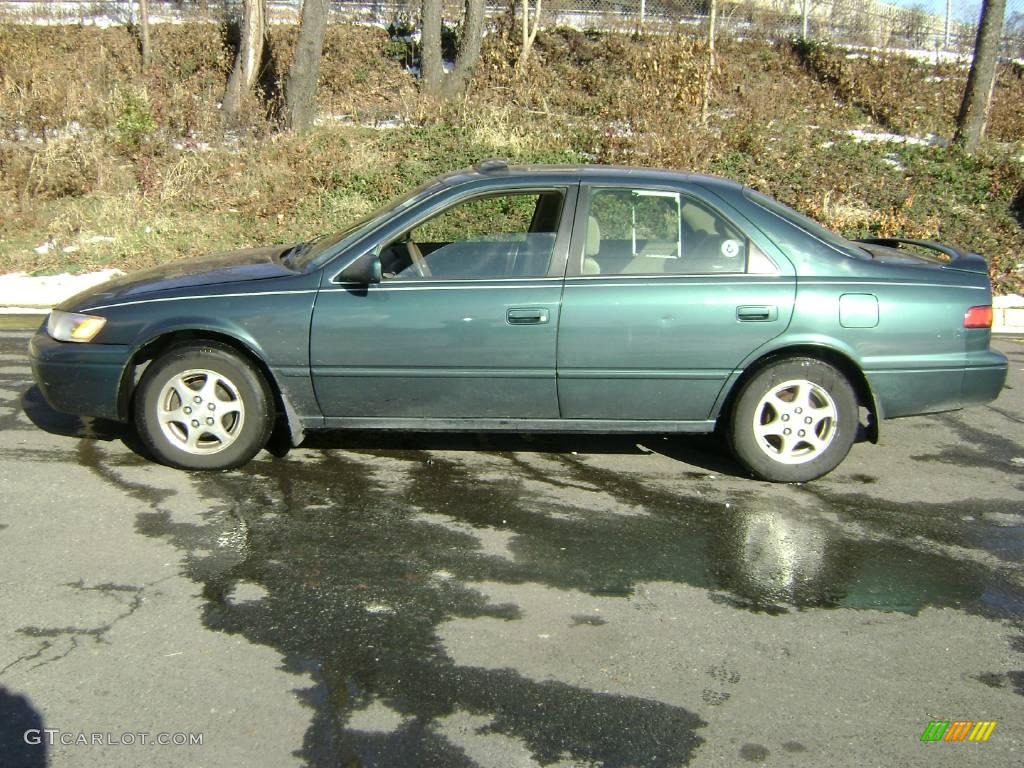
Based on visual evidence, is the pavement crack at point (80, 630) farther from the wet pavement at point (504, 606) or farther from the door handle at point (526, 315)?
the door handle at point (526, 315)

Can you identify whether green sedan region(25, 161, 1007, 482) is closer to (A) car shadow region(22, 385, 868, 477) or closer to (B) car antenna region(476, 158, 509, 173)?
(B) car antenna region(476, 158, 509, 173)

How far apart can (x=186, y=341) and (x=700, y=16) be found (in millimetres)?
18455

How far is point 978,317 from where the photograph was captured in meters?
5.66

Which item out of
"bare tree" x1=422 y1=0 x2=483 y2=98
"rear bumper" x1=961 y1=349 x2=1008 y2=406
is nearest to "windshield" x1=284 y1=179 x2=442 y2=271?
"rear bumper" x1=961 y1=349 x2=1008 y2=406

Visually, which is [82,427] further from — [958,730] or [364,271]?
[958,730]

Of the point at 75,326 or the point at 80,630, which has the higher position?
the point at 75,326

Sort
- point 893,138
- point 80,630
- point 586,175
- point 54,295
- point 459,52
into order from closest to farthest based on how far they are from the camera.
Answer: point 80,630 < point 586,175 < point 54,295 < point 893,138 < point 459,52

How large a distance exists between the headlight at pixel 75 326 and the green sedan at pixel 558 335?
16 mm

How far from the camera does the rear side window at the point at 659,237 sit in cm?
558

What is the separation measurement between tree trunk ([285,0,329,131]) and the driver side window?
11.0 meters

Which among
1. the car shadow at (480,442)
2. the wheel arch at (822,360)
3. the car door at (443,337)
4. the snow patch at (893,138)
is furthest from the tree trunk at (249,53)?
the wheel arch at (822,360)

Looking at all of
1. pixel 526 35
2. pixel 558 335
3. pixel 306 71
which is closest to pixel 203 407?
pixel 558 335

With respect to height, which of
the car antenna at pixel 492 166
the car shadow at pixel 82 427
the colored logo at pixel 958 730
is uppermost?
the car antenna at pixel 492 166

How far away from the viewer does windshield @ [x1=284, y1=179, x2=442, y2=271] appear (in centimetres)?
567
